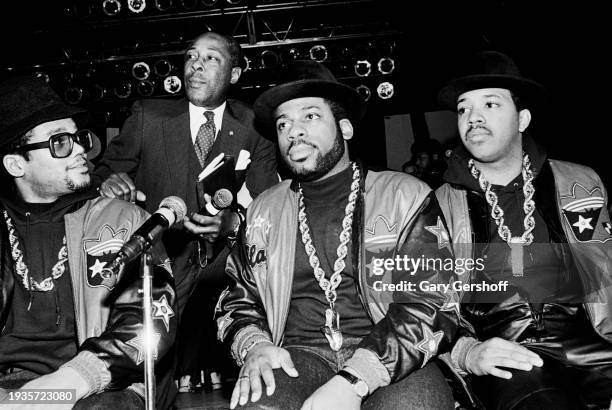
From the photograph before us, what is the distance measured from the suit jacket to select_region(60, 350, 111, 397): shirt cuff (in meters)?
1.93

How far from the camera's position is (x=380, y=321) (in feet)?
9.34

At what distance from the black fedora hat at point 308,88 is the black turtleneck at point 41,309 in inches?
45.4

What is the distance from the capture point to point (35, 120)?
3.34 metres

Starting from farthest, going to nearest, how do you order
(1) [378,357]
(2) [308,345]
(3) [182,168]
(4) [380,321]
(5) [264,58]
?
(5) [264,58] < (3) [182,168] < (2) [308,345] < (4) [380,321] < (1) [378,357]

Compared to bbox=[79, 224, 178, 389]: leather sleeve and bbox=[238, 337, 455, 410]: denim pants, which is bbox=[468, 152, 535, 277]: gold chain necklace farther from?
bbox=[79, 224, 178, 389]: leather sleeve

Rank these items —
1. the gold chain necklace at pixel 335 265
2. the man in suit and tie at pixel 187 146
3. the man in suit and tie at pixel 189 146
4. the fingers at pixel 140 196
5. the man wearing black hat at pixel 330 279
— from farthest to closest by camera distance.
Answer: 1. the man in suit and tie at pixel 187 146
2. the man in suit and tie at pixel 189 146
3. the fingers at pixel 140 196
4. the gold chain necklace at pixel 335 265
5. the man wearing black hat at pixel 330 279

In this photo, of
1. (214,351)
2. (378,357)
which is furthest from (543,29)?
(378,357)

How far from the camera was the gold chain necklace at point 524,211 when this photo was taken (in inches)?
133

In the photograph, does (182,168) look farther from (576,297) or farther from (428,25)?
(428,25)

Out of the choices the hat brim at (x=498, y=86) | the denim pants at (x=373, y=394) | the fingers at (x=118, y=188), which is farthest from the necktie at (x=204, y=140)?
the denim pants at (x=373, y=394)

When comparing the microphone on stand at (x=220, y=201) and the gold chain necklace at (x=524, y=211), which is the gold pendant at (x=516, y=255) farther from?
the microphone on stand at (x=220, y=201)

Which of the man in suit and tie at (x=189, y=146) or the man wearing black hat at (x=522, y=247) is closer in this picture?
the man wearing black hat at (x=522, y=247)

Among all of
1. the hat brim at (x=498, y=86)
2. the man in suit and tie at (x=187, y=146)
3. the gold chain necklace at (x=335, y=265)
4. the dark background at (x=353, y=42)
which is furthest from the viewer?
the dark background at (x=353, y=42)

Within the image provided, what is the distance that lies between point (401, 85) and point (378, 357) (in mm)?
5559
